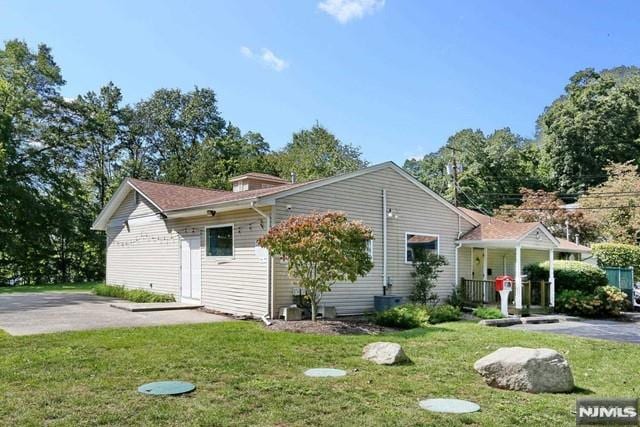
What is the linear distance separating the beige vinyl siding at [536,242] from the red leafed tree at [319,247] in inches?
273

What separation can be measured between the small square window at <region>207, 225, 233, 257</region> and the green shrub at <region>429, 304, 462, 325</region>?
5.36 meters

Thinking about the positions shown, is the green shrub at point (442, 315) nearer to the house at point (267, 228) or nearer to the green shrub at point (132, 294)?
the house at point (267, 228)

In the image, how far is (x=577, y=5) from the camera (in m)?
14.9

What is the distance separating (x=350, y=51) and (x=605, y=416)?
51.5 ft

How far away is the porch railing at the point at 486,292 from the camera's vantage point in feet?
51.2

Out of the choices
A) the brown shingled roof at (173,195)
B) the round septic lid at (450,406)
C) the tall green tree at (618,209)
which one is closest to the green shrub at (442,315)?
the brown shingled roof at (173,195)

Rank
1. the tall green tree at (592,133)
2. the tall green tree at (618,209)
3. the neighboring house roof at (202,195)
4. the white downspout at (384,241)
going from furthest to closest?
the tall green tree at (592,133) < the tall green tree at (618,209) < the white downspout at (384,241) < the neighboring house roof at (202,195)

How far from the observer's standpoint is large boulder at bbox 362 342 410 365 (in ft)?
22.8

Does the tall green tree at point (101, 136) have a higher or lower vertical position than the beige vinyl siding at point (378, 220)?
higher

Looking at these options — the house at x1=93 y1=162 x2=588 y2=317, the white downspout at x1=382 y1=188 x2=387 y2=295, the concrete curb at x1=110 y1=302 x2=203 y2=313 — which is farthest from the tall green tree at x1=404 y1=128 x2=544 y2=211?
the concrete curb at x1=110 y1=302 x2=203 y2=313

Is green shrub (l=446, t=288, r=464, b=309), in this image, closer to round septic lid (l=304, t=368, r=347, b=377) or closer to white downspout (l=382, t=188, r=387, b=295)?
white downspout (l=382, t=188, r=387, b=295)

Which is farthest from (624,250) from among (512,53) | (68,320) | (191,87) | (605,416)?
(191,87)

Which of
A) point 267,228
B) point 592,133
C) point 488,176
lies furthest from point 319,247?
point 592,133

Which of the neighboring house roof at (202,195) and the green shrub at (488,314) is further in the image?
the green shrub at (488,314)
